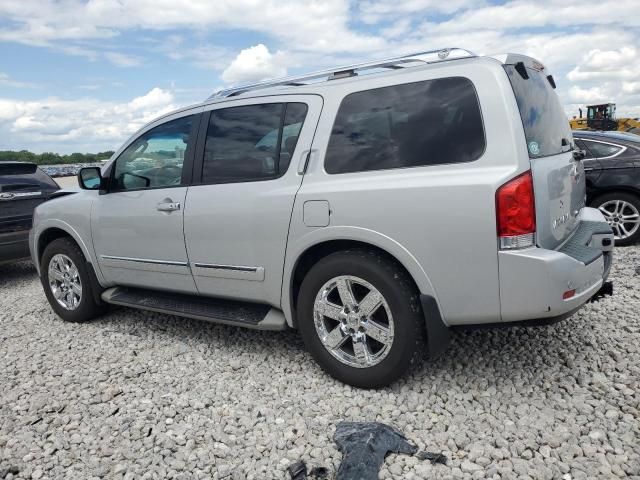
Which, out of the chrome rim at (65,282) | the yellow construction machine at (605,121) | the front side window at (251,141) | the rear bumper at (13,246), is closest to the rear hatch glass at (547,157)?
the front side window at (251,141)

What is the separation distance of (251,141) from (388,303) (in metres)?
1.48

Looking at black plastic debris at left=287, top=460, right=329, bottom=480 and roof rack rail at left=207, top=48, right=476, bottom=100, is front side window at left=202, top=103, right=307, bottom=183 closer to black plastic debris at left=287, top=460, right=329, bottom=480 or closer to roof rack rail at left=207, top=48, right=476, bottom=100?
roof rack rail at left=207, top=48, right=476, bottom=100

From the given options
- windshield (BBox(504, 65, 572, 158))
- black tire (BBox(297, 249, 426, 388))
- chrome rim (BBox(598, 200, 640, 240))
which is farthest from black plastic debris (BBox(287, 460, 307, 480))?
chrome rim (BBox(598, 200, 640, 240))

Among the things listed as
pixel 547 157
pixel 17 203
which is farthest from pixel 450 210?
pixel 17 203

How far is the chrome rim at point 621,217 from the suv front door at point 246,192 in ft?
16.3

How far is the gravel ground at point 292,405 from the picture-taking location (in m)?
2.58

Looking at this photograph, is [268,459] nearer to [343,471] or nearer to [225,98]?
[343,471]

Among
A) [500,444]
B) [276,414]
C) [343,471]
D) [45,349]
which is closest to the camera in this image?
[343,471]

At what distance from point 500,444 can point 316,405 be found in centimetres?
104

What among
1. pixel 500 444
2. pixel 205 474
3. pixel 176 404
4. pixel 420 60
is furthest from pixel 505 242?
pixel 176 404

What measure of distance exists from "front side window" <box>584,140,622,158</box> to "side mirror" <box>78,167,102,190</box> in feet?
19.3

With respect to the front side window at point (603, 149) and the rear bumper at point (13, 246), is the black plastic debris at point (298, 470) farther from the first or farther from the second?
the front side window at point (603, 149)

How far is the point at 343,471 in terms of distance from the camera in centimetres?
245

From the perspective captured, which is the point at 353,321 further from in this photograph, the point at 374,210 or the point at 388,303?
the point at 374,210
